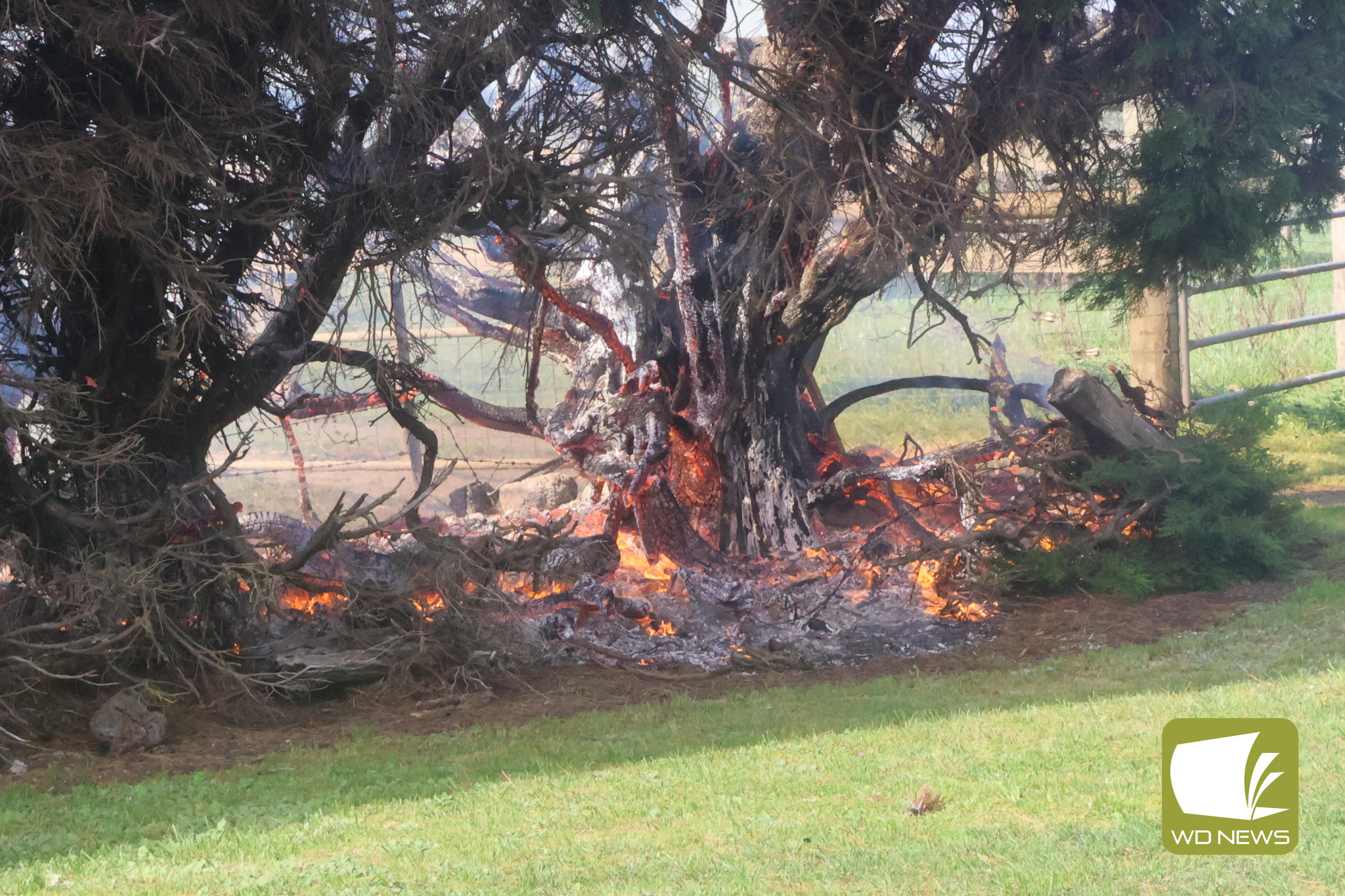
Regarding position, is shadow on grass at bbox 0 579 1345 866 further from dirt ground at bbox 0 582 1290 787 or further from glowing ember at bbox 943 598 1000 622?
glowing ember at bbox 943 598 1000 622

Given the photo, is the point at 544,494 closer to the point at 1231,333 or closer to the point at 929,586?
the point at 929,586

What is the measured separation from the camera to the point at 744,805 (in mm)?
4137

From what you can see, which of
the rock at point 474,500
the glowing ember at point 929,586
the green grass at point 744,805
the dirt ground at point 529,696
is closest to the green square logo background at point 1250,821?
the green grass at point 744,805

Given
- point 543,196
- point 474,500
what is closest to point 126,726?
point 543,196

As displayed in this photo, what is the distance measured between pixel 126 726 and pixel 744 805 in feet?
10.6

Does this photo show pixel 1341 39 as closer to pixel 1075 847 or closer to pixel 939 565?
pixel 939 565

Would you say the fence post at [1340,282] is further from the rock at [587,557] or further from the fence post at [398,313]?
the fence post at [398,313]

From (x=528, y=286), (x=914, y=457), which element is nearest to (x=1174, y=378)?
(x=914, y=457)

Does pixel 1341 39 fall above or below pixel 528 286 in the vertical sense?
above

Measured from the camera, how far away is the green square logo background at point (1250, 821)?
3.39 meters

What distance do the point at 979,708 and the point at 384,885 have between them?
10.3 feet

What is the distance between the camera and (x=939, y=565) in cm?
854

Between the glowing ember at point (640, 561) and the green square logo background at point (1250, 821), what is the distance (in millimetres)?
5213

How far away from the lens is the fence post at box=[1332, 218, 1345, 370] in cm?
1401
